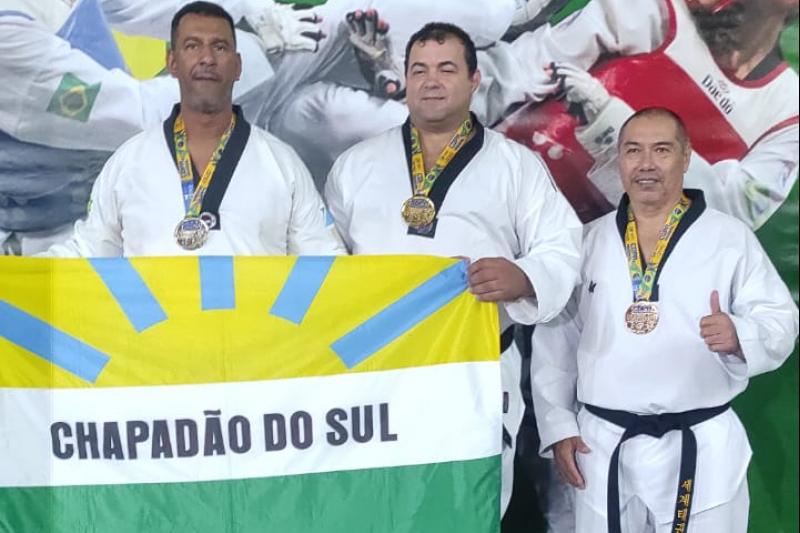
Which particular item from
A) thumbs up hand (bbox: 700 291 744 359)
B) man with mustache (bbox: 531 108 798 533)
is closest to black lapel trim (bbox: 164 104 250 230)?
man with mustache (bbox: 531 108 798 533)

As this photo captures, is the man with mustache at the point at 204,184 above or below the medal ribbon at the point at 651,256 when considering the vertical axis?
above

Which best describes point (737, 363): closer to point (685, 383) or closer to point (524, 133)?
point (685, 383)

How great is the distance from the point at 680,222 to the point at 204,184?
4.69ft

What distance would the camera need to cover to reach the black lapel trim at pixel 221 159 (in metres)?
3.03

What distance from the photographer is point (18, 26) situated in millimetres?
3377

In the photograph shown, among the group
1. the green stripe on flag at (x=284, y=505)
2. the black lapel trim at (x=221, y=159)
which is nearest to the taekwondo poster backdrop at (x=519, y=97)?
the black lapel trim at (x=221, y=159)

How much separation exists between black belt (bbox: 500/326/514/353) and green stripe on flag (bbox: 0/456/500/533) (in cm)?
46

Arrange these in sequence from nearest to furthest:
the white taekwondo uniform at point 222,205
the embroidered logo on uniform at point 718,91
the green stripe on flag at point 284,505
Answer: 1. the green stripe on flag at point 284,505
2. the white taekwondo uniform at point 222,205
3. the embroidered logo on uniform at point 718,91

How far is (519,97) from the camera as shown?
12.0 ft

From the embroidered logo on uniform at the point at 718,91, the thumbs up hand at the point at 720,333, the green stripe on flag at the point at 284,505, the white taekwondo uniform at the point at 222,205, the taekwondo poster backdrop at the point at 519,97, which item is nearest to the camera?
the green stripe on flag at the point at 284,505

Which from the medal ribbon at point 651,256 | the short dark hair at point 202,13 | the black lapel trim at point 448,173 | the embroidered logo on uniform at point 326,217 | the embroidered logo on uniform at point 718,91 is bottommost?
the medal ribbon at point 651,256

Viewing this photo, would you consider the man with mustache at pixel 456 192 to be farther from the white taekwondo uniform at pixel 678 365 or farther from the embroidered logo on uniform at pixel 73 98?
the embroidered logo on uniform at pixel 73 98

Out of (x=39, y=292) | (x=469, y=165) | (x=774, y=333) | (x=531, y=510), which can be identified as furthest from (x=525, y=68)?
(x=39, y=292)

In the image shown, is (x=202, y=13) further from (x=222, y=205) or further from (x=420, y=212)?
(x=420, y=212)
